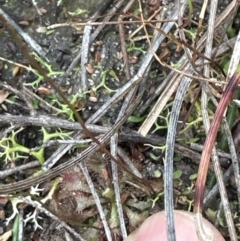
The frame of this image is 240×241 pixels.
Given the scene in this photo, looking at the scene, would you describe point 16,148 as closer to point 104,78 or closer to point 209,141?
point 104,78

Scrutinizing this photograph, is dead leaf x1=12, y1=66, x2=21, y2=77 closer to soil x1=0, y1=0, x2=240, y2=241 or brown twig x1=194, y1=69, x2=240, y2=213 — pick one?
soil x1=0, y1=0, x2=240, y2=241

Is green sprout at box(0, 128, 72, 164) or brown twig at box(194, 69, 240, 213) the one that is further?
green sprout at box(0, 128, 72, 164)

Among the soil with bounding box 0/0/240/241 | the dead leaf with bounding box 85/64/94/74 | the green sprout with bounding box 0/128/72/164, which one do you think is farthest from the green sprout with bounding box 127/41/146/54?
the green sprout with bounding box 0/128/72/164

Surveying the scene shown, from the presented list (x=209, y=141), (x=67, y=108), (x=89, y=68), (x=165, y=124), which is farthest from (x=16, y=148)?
(x=209, y=141)

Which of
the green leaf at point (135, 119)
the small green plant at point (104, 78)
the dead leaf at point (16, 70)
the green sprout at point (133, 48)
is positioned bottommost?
the green leaf at point (135, 119)

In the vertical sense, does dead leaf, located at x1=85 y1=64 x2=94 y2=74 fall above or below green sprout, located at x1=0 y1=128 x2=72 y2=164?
above

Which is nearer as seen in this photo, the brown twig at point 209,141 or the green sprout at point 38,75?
the brown twig at point 209,141

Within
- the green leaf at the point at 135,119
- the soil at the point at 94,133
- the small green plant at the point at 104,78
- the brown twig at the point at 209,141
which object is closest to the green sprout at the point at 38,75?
the soil at the point at 94,133

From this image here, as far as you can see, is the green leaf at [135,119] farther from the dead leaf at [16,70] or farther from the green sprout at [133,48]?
the dead leaf at [16,70]
